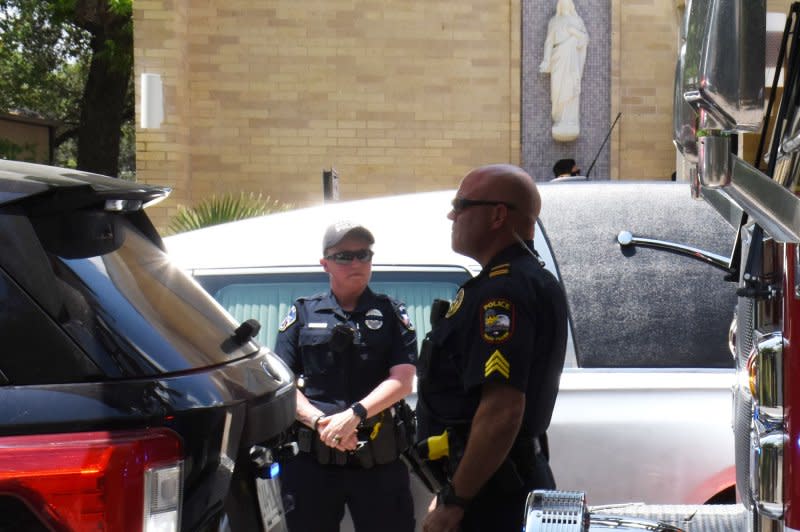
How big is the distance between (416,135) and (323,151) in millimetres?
1490

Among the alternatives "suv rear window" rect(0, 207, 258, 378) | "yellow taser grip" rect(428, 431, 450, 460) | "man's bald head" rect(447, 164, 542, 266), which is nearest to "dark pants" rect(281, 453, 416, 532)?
"yellow taser grip" rect(428, 431, 450, 460)

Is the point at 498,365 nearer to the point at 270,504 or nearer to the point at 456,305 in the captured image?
the point at 456,305

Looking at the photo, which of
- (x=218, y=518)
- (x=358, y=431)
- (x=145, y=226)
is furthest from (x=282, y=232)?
(x=218, y=518)

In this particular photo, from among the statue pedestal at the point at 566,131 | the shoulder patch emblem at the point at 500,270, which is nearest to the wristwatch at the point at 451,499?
the shoulder patch emblem at the point at 500,270

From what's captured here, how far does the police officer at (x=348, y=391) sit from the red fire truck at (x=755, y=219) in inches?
65.7

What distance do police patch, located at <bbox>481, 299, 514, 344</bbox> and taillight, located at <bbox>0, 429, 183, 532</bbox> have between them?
4.34 ft

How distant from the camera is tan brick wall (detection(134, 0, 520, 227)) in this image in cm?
1738

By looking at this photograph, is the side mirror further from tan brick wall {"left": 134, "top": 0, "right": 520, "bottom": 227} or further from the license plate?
tan brick wall {"left": 134, "top": 0, "right": 520, "bottom": 227}

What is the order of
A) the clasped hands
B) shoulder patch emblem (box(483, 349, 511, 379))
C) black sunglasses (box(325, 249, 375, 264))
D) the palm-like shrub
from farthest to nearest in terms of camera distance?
the palm-like shrub < black sunglasses (box(325, 249, 375, 264)) < the clasped hands < shoulder patch emblem (box(483, 349, 511, 379))

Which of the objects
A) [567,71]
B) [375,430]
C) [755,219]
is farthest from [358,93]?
[755,219]

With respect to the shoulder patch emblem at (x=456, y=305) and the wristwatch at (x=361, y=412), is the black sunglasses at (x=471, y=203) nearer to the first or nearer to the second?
the shoulder patch emblem at (x=456, y=305)

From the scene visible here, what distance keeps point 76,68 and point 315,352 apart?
2988cm

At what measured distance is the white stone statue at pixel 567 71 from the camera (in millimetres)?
17328

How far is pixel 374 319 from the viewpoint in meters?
4.39
